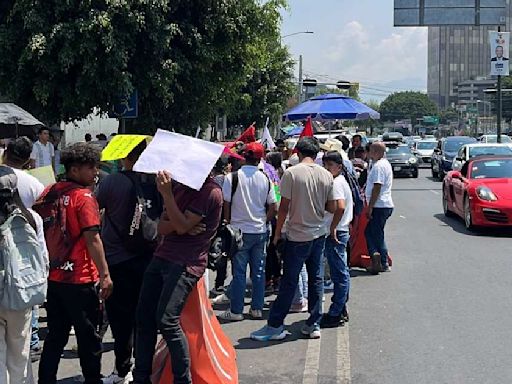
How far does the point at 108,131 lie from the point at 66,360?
21.2 meters

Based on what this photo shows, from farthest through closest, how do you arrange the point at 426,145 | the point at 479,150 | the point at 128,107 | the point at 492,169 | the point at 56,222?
the point at 426,145 → the point at 479,150 → the point at 492,169 → the point at 128,107 → the point at 56,222

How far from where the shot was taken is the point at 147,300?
16.3ft

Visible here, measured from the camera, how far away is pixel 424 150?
37812 mm

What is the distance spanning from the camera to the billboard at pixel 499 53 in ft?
101

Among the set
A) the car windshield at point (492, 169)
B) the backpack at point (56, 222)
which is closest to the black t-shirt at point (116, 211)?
the backpack at point (56, 222)

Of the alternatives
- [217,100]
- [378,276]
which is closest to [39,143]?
[217,100]

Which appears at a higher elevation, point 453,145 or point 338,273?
point 453,145

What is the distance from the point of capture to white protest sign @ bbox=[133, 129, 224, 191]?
4668mm

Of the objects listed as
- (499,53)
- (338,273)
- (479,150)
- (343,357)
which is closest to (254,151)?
(338,273)

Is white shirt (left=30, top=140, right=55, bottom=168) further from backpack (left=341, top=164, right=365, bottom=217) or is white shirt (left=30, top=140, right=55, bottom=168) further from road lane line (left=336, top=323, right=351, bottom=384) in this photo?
road lane line (left=336, top=323, right=351, bottom=384)

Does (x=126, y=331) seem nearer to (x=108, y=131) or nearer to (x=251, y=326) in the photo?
(x=251, y=326)

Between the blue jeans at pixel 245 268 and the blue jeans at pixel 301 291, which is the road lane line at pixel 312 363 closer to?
the blue jeans at pixel 245 268

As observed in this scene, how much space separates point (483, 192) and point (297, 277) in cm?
767

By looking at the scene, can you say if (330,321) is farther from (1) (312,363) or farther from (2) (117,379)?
(2) (117,379)
